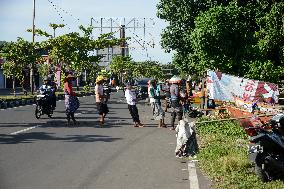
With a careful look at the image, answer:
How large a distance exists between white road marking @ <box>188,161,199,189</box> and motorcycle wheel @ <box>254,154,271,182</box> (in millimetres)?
1062

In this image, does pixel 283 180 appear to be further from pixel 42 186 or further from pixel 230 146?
pixel 42 186

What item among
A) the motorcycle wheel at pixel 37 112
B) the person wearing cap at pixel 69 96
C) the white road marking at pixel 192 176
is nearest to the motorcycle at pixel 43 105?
the motorcycle wheel at pixel 37 112

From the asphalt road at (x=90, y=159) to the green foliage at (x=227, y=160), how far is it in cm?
34

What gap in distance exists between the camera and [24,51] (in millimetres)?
32344

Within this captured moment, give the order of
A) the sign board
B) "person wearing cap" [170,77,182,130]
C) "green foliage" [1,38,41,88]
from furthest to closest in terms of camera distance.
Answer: "green foliage" [1,38,41,88]
the sign board
"person wearing cap" [170,77,182,130]

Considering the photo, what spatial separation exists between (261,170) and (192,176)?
125 cm

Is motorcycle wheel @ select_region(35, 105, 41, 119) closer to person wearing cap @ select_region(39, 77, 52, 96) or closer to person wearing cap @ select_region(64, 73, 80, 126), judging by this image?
person wearing cap @ select_region(39, 77, 52, 96)

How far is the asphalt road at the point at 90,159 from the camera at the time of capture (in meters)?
6.84

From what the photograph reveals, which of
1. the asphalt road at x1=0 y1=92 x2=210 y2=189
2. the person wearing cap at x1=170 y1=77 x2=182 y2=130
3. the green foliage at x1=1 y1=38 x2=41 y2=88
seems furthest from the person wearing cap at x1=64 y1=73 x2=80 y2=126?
the green foliage at x1=1 y1=38 x2=41 y2=88

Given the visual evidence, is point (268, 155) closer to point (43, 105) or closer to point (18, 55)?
point (43, 105)

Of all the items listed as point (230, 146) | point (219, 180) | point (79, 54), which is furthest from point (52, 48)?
point (219, 180)

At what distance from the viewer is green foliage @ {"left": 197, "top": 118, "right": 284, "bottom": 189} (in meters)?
6.60

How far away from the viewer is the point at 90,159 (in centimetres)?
876

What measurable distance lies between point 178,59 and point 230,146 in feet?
46.5
